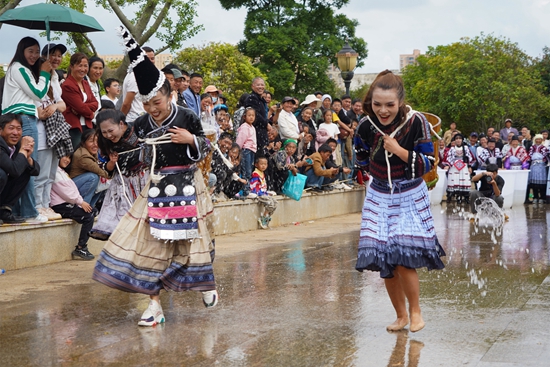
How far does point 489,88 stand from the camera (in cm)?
4847

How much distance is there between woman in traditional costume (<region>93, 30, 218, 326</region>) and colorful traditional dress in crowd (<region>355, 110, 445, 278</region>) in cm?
123

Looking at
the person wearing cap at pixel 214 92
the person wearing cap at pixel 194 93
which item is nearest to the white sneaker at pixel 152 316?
the person wearing cap at pixel 194 93

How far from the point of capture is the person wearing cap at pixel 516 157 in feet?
71.8

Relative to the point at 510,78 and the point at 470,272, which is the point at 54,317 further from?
the point at 510,78

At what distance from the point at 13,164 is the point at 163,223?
3.10m

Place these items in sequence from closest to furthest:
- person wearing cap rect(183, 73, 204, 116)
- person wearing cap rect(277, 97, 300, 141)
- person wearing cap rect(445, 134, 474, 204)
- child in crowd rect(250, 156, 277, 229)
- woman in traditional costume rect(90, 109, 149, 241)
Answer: woman in traditional costume rect(90, 109, 149, 241) < person wearing cap rect(183, 73, 204, 116) < child in crowd rect(250, 156, 277, 229) < person wearing cap rect(277, 97, 300, 141) < person wearing cap rect(445, 134, 474, 204)

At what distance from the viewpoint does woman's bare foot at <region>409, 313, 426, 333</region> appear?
5.73 meters

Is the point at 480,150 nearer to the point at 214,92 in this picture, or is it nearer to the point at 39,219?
the point at 214,92

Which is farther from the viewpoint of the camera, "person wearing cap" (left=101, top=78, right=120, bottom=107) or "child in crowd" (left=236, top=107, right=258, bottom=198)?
"child in crowd" (left=236, top=107, right=258, bottom=198)

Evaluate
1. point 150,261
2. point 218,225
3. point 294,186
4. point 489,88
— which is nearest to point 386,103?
point 150,261

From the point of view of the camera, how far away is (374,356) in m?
5.15

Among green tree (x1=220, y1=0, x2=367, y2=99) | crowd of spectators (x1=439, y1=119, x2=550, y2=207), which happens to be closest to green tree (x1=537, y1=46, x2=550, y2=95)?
green tree (x1=220, y1=0, x2=367, y2=99)

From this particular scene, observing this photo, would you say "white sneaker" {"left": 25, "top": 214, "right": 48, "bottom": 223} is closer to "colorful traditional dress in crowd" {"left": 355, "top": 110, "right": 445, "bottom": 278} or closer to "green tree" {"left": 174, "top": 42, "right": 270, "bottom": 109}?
"colorful traditional dress in crowd" {"left": 355, "top": 110, "right": 445, "bottom": 278}

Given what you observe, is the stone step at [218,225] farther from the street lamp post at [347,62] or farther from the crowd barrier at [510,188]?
the street lamp post at [347,62]
